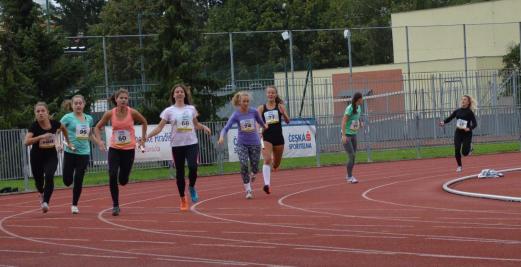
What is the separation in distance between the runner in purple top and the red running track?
59 centimetres

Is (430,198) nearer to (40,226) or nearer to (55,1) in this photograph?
(40,226)

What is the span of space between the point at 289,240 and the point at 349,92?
3121 centimetres

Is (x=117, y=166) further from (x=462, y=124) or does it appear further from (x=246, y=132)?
(x=462, y=124)

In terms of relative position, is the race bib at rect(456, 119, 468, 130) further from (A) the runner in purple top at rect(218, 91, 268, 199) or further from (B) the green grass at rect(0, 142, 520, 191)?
(B) the green grass at rect(0, 142, 520, 191)

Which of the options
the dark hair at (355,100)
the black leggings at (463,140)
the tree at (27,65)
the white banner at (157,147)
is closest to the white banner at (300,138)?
the white banner at (157,147)

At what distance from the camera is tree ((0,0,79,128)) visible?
33406 mm

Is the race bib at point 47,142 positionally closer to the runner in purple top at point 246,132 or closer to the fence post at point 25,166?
the runner in purple top at point 246,132

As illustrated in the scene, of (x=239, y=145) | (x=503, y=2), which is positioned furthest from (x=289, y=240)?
(x=503, y=2)

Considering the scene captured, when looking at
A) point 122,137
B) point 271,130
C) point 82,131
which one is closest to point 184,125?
point 122,137

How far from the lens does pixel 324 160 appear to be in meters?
34.1

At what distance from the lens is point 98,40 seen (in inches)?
1724

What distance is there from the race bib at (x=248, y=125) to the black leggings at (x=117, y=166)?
9.57ft

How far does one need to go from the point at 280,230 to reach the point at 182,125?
14.7 feet

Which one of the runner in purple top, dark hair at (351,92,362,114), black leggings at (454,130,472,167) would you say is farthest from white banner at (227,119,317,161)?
the runner in purple top
